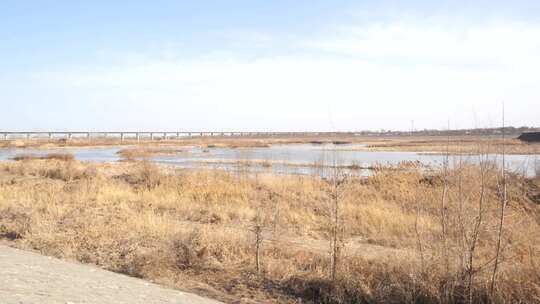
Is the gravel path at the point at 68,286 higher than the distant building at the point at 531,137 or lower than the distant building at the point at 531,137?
lower

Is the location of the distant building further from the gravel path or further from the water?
the gravel path

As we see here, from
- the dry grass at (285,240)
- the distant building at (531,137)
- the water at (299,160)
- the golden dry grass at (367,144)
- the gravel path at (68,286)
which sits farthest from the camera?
the distant building at (531,137)

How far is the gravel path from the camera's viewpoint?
5691 mm

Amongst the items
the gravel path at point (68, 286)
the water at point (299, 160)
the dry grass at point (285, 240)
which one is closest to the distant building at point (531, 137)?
the water at point (299, 160)

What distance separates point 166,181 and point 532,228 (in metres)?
15.8

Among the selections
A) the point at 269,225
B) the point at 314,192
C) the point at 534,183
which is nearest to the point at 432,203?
the point at 269,225

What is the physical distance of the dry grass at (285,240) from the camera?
7.22 m

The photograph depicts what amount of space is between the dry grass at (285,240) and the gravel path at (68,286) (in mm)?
734

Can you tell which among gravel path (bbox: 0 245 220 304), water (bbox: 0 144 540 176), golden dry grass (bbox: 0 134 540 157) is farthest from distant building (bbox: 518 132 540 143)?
gravel path (bbox: 0 245 220 304)

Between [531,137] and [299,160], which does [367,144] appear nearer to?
[531,137]

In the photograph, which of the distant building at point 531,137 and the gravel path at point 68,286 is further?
the distant building at point 531,137

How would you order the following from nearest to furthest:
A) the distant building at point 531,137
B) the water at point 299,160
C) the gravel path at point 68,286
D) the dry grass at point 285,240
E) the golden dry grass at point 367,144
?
1. the gravel path at point 68,286
2. the dry grass at point 285,240
3. the golden dry grass at point 367,144
4. the water at point 299,160
5. the distant building at point 531,137

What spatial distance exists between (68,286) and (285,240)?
552 cm

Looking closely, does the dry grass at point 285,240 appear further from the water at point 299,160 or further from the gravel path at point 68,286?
the water at point 299,160
